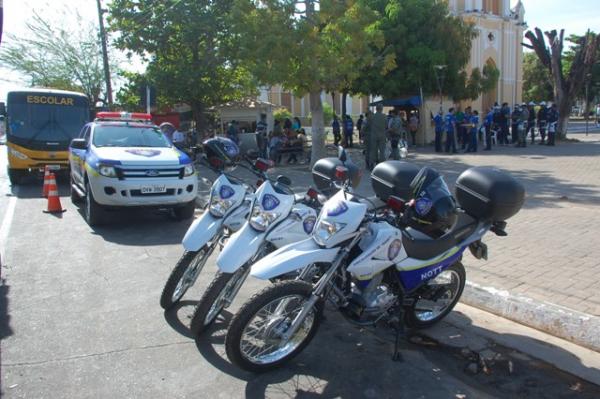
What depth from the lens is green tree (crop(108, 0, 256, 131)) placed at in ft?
67.7

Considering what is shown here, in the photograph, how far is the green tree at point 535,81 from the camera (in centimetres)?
6238

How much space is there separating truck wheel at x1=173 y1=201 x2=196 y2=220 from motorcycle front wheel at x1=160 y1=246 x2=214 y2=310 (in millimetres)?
4441

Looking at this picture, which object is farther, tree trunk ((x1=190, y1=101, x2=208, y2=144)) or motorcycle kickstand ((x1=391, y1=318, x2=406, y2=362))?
tree trunk ((x1=190, y1=101, x2=208, y2=144))

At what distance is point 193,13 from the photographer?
20594 mm

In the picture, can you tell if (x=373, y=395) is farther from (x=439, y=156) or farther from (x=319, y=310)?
(x=439, y=156)

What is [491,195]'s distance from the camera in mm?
4090

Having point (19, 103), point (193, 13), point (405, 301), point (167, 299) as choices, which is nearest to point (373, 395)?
point (405, 301)

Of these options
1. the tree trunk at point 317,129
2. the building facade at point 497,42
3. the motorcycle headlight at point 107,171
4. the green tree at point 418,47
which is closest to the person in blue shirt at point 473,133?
the green tree at point 418,47

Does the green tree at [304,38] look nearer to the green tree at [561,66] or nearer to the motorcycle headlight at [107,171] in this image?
the motorcycle headlight at [107,171]

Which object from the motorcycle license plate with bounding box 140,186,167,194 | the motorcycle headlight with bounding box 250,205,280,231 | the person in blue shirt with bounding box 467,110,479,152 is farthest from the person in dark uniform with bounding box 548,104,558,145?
the motorcycle headlight with bounding box 250,205,280,231

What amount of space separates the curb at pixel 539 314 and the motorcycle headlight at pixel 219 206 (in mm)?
2413

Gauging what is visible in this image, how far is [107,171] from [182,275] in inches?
172

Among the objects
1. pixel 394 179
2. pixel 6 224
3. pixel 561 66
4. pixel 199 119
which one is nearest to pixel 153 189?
pixel 6 224

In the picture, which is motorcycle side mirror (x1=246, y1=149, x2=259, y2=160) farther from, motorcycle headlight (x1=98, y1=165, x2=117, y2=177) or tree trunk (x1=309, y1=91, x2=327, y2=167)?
tree trunk (x1=309, y1=91, x2=327, y2=167)
